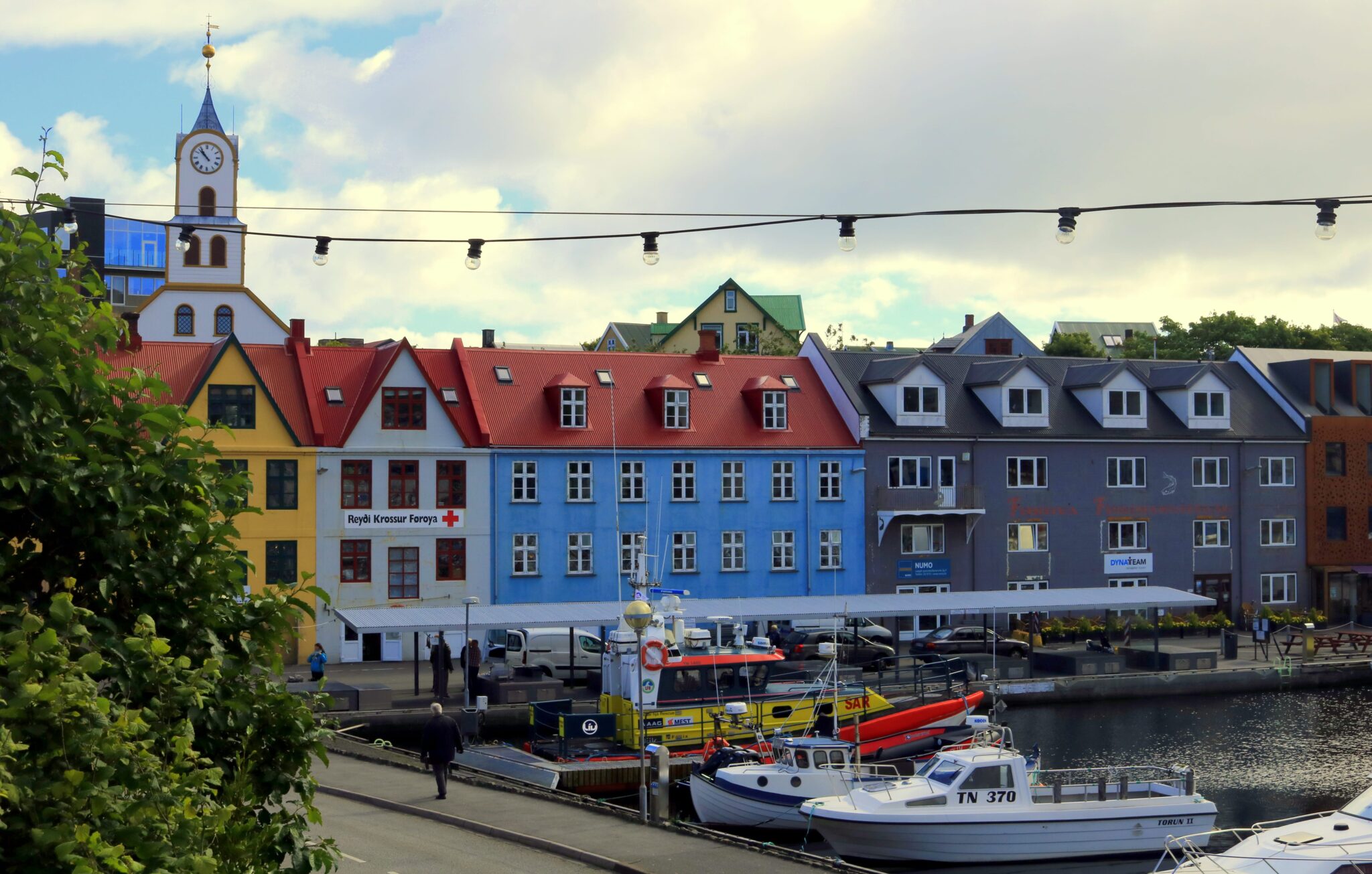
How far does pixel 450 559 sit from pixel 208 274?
33846 mm

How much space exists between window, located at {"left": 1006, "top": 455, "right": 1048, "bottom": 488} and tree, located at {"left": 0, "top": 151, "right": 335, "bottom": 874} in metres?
49.0

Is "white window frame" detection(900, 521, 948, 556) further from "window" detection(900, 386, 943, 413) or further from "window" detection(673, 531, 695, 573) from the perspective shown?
"window" detection(673, 531, 695, 573)

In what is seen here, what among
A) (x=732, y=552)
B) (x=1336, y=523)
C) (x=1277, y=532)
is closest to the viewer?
(x=732, y=552)

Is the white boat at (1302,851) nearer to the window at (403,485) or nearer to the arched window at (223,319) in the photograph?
the window at (403,485)

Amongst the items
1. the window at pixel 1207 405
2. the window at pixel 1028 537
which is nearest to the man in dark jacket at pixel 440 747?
the window at pixel 1028 537

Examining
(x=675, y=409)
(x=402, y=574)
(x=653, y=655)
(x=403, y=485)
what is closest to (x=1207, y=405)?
(x=675, y=409)

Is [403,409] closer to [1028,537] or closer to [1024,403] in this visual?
[1024,403]

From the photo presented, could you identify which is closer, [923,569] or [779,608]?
[779,608]

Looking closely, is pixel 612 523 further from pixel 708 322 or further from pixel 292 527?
pixel 708 322

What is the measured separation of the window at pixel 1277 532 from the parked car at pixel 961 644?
606 inches

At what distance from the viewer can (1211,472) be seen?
5838 centimetres

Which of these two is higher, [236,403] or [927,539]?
[236,403]

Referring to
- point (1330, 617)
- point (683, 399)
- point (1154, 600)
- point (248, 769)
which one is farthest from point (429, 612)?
point (1330, 617)

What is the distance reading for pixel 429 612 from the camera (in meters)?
40.8
